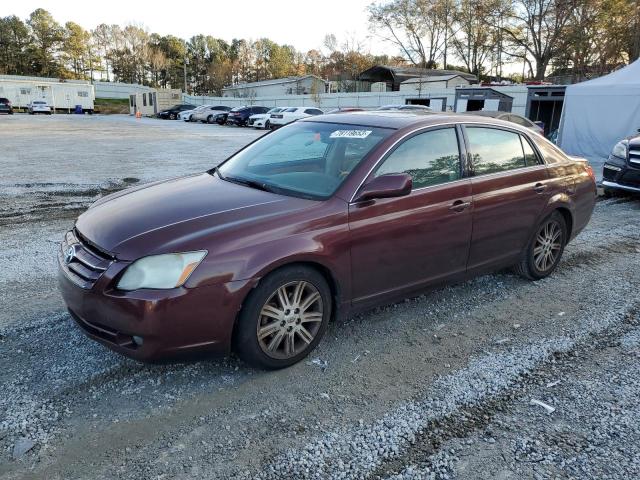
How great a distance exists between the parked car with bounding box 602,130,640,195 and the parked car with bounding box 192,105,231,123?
33807 mm

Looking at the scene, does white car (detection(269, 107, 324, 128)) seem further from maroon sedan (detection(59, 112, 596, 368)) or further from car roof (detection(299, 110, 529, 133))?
maroon sedan (detection(59, 112, 596, 368))

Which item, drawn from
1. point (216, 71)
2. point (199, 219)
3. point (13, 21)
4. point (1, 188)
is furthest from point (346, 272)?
point (13, 21)

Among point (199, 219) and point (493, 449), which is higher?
point (199, 219)

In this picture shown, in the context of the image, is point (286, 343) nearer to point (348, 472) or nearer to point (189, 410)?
point (189, 410)

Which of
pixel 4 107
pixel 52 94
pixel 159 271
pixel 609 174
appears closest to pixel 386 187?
pixel 159 271

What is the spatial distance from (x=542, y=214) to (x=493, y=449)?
8.89ft

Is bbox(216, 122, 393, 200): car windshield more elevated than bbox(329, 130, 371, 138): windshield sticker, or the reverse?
bbox(329, 130, 371, 138): windshield sticker

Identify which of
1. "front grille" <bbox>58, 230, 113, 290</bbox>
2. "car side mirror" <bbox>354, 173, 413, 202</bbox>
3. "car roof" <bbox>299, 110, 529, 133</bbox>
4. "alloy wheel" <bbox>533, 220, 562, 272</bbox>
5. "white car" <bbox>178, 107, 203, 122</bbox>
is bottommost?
"white car" <bbox>178, 107, 203, 122</bbox>

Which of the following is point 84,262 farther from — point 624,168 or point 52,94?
point 52,94

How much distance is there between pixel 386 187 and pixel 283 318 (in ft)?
3.57

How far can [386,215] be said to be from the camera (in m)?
3.51

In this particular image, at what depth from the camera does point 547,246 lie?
16.2 feet

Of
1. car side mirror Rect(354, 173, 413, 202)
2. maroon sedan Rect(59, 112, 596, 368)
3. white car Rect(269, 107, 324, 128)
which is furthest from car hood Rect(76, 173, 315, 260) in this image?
white car Rect(269, 107, 324, 128)

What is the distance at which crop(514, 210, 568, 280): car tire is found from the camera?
4.77 metres
